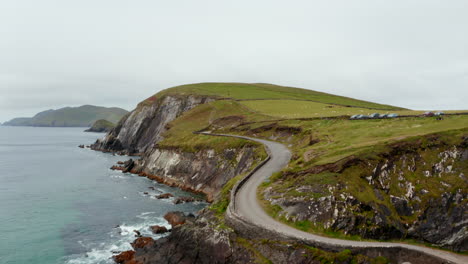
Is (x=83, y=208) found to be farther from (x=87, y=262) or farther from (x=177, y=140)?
(x=177, y=140)

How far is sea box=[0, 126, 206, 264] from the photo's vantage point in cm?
3666

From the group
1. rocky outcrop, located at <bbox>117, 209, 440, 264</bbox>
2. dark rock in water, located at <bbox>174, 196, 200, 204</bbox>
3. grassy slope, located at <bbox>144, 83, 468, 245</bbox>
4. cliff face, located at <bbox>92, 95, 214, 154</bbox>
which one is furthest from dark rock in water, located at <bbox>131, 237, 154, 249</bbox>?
cliff face, located at <bbox>92, 95, 214, 154</bbox>

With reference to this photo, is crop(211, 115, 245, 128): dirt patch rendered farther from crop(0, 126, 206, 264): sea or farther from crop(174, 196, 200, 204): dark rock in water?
crop(174, 196, 200, 204): dark rock in water

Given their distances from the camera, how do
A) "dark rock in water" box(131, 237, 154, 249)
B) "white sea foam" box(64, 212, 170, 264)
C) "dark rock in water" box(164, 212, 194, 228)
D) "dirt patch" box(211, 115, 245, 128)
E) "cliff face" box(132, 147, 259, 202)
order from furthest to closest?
"dirt patch" box(211, 115, 245, 128)
"cliff face" box(132, 147, 259, 202)
"dark rock in water" box(164, 212, 194, 228)
"dark rock in water" box(131, 237, 154, 249)
"white sea foam" box(64, 212, 170, 264)

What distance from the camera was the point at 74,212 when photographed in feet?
166

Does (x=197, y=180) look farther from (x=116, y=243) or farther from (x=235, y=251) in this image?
(x=235, y=251)

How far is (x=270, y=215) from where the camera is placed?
104 ft

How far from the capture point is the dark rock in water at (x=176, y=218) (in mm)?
44756

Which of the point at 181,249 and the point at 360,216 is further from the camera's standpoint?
the point at 181,249

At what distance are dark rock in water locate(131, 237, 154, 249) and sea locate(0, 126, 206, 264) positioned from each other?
123 cm

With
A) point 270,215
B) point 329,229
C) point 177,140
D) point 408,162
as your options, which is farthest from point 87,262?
point 177,140

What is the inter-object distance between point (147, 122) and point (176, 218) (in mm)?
99753

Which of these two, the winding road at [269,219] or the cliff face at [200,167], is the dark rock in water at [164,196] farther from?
the winding road at [269,219]

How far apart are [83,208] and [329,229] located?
44942 millimetres
